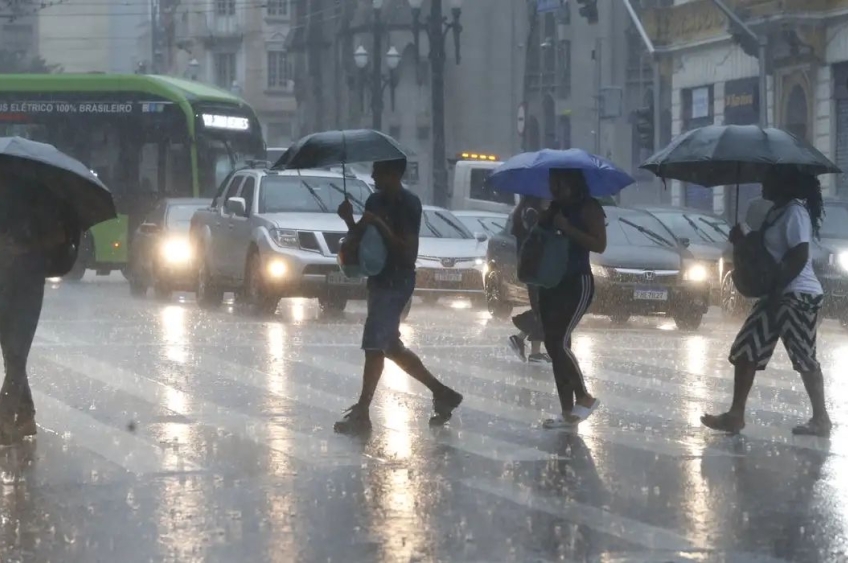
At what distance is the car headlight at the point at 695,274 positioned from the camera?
22812 millimetres

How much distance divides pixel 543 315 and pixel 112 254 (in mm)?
23592

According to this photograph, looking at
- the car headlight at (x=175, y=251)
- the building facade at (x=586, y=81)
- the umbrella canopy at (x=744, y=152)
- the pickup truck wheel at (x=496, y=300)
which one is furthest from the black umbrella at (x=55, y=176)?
the building facade at (x=586, y=81)

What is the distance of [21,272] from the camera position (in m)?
11.1

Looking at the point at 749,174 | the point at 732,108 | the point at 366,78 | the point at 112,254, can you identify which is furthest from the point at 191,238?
the point at 366,78

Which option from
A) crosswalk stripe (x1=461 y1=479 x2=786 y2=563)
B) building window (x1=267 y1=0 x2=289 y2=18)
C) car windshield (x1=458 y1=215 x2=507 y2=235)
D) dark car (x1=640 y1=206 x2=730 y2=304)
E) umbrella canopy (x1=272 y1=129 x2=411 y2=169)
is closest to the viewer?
crosswalk stripe (x1=461 y1=479 x2=786 y2=563)

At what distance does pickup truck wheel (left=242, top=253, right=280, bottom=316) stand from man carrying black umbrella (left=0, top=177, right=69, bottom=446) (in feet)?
41.2

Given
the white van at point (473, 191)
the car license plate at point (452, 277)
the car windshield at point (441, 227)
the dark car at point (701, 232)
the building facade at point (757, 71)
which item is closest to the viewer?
the dark car at point (701, 232)

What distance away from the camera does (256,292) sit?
24109 mm

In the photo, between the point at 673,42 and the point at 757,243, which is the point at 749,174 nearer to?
the point at 757,243

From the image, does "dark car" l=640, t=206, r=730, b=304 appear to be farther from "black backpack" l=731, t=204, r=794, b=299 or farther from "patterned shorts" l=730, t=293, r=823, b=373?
"black backpack" l=731, t=204, r=794, b=299

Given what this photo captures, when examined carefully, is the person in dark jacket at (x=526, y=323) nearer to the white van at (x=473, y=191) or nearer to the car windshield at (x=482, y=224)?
the car windshield at (x=482, y=224)

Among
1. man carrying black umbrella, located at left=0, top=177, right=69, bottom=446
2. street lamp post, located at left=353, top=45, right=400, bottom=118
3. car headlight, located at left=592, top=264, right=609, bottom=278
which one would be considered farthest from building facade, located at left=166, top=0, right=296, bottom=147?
man carrying black umbrella, located at left=0, top=177, right=69, bottom=446

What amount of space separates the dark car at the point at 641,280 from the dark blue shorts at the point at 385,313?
10874mm

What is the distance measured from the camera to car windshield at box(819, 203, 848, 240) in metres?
23.9
